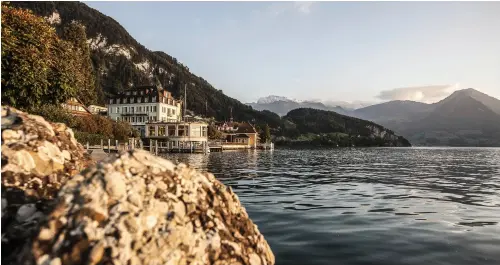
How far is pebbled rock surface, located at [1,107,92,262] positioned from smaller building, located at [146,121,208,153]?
84639 mm

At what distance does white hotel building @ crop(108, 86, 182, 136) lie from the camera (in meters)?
128

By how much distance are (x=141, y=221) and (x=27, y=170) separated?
9.39 feet

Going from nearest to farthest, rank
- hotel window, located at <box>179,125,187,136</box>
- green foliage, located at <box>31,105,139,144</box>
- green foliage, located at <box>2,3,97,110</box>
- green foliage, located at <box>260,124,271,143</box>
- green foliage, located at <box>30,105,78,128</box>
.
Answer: green foliage, located at <box>2,3,97,110</box>, green foliage, located at <box>30,105,78,128</box>, green foliage, located at <box>31,105,139,144</box>, hotel window, located at <box>179,125,187,136</box>, green foliage, located at <box>260,124,271,143</box>

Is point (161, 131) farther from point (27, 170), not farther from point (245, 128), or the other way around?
point (27, 170)

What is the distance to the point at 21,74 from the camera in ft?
74.4

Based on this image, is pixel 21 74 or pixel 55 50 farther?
pixel 55 50

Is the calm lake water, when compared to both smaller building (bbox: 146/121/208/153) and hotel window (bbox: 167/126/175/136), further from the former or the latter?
hotel window (bbox: 167/126/175/136)

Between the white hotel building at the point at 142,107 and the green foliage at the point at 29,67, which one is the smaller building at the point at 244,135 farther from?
the green foliage at the point at 29,67

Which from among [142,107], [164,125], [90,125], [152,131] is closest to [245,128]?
[142,107]

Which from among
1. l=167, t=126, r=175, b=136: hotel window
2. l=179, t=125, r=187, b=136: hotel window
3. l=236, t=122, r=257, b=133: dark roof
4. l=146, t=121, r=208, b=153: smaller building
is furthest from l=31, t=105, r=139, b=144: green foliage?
l=236, t=122, r=257, b=133: dark roof

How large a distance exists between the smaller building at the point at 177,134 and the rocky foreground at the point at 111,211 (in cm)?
8533

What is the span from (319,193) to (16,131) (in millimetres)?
17407

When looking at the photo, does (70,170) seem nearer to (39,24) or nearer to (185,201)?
(185,201)

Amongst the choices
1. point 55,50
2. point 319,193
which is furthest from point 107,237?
point 55,50
